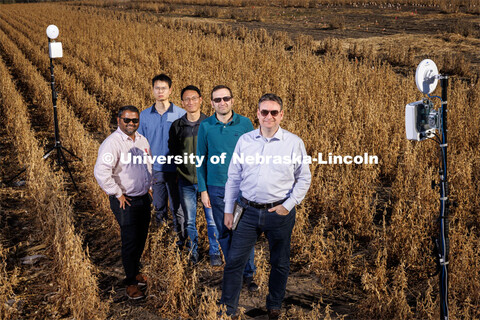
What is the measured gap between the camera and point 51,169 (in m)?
7.56

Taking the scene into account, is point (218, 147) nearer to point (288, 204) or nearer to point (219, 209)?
point (219, 209)

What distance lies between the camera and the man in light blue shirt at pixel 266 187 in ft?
11.4

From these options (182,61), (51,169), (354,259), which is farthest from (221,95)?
(182,61)

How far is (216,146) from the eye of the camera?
4.00m

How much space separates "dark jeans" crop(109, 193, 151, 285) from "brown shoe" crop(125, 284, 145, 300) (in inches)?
1.9

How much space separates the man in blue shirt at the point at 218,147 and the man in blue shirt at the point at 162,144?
70cm

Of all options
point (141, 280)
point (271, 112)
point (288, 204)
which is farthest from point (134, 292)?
point (271, 112)

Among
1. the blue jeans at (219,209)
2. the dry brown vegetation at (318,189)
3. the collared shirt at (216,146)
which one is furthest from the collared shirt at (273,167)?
the dry brown vegetation at (318,189)

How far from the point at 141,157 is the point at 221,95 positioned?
2.81 ft

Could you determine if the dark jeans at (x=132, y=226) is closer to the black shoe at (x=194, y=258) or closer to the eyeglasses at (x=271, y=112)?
the black shoe at (x=194, y=258)

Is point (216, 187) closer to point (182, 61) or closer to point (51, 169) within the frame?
point (51, 169)

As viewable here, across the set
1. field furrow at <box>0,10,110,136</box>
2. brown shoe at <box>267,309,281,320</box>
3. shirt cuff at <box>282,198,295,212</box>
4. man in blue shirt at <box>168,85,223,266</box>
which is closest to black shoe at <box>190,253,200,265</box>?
man in blue shirt at <box>168,85,223,266</box>

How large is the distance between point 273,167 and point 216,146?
708 millimetres

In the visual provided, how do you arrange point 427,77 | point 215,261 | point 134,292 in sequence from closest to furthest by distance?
point 427,77 < point 134,292 < point 215,261
